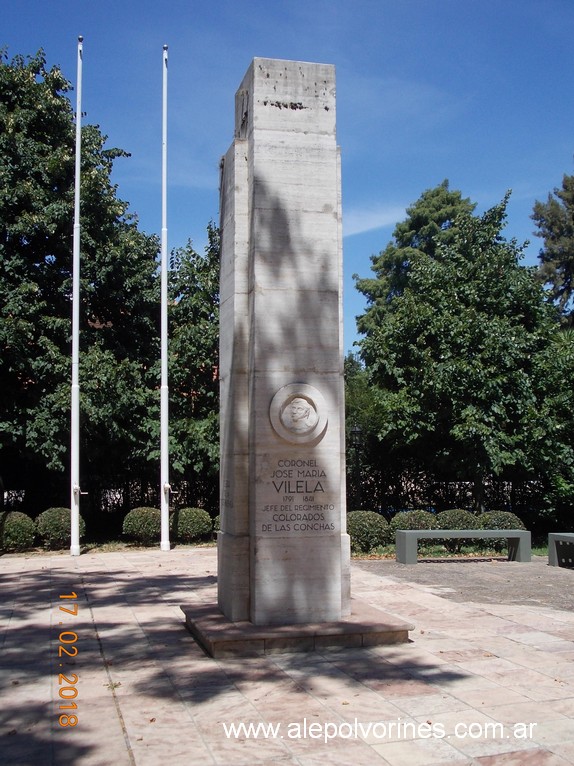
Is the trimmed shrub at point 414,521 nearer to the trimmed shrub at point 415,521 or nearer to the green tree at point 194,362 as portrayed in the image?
the trimmed shrub at point 415,521

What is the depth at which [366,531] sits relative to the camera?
15.7m

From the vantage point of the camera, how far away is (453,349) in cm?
1802

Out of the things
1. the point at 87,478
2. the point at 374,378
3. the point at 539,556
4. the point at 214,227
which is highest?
the point at 214,227

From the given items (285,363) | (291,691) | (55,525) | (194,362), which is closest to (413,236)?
(194,362)

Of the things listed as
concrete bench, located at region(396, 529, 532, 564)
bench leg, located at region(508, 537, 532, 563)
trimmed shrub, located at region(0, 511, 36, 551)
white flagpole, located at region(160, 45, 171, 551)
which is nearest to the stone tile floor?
concrete bench, located at region(396, 529, 532, 564)

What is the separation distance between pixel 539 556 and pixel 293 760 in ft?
42.6

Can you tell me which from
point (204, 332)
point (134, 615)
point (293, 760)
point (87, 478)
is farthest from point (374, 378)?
point (293, 760)

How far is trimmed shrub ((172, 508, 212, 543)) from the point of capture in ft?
58.4

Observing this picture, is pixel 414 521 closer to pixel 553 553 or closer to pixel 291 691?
pixel 553 553

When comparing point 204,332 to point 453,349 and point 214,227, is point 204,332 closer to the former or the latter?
point 214,227

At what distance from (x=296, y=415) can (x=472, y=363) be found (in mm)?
10770

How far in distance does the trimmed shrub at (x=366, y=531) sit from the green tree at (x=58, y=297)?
229 inches

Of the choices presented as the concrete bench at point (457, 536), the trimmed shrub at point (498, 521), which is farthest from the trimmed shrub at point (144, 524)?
the trimmed shrub at point (498, 521)

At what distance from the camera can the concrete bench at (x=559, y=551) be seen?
13.9m
